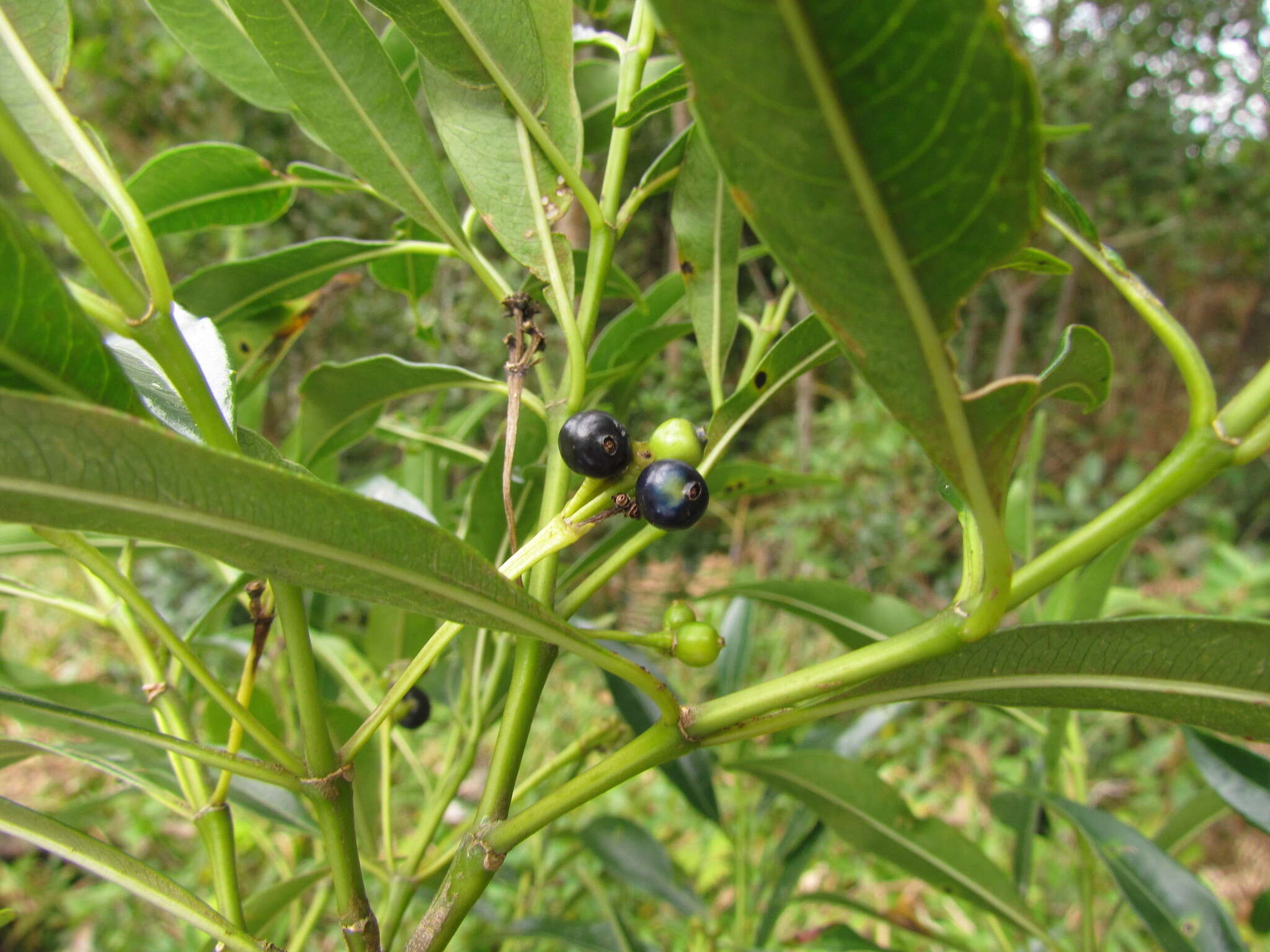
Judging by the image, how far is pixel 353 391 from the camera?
62 cm

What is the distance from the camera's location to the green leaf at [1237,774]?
1.99 feet

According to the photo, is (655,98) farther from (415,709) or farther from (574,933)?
(574,933)

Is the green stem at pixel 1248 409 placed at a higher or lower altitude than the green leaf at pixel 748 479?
lower

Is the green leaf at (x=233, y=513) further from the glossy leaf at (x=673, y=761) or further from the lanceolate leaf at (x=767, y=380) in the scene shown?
the glossy leaf at (x=673, y=761)

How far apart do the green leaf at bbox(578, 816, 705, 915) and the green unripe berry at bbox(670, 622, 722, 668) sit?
605mm

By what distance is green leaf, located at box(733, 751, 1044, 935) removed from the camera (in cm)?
69

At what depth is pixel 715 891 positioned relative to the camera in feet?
7.48

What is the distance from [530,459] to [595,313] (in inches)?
9.3

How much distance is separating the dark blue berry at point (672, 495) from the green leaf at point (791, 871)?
62 centimetres

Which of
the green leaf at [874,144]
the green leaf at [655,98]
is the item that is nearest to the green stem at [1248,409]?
the green leaf at [874,144]

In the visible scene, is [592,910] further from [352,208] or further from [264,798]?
[352,208]

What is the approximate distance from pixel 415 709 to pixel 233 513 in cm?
52

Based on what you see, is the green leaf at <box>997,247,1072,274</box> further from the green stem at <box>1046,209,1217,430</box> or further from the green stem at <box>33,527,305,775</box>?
the green stem at <box>33,527,305,775</box>

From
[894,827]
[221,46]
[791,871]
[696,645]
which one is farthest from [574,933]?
A: [221,46]
